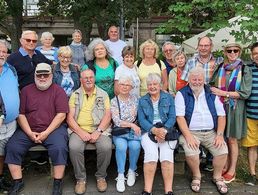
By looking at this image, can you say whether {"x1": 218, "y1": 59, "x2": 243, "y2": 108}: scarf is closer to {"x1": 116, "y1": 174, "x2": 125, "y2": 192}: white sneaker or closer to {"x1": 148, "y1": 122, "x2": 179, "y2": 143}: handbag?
{"x1": 148, "y1": 122, "x2": 179, "y2": 143}: handbag

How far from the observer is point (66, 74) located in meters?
5.21

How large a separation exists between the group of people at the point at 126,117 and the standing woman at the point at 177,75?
0.17m

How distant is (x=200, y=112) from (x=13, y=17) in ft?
39.7

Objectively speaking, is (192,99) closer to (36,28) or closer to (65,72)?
(65,72)

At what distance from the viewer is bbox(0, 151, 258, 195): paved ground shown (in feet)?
15.6

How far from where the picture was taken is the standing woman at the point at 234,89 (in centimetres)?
487

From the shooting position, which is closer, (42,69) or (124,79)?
(42,69)

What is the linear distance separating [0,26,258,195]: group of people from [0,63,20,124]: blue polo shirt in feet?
0.04

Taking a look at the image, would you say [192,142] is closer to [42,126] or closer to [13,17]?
[42,126]

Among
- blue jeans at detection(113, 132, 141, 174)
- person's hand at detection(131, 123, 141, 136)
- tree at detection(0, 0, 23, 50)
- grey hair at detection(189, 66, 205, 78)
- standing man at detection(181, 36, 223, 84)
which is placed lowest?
blue jeans at detection(113, 132, 141, 174)

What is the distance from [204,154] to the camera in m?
5.76

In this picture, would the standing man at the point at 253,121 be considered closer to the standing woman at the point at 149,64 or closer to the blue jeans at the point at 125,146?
the standing woman at the point at 149,64

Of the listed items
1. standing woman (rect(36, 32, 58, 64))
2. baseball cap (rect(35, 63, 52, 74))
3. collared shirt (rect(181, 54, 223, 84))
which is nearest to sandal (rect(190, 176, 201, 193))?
collared shirt (rect(181, 54, 223, 84))

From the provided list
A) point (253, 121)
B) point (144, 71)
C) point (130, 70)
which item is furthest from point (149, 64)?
point (253, 121)
